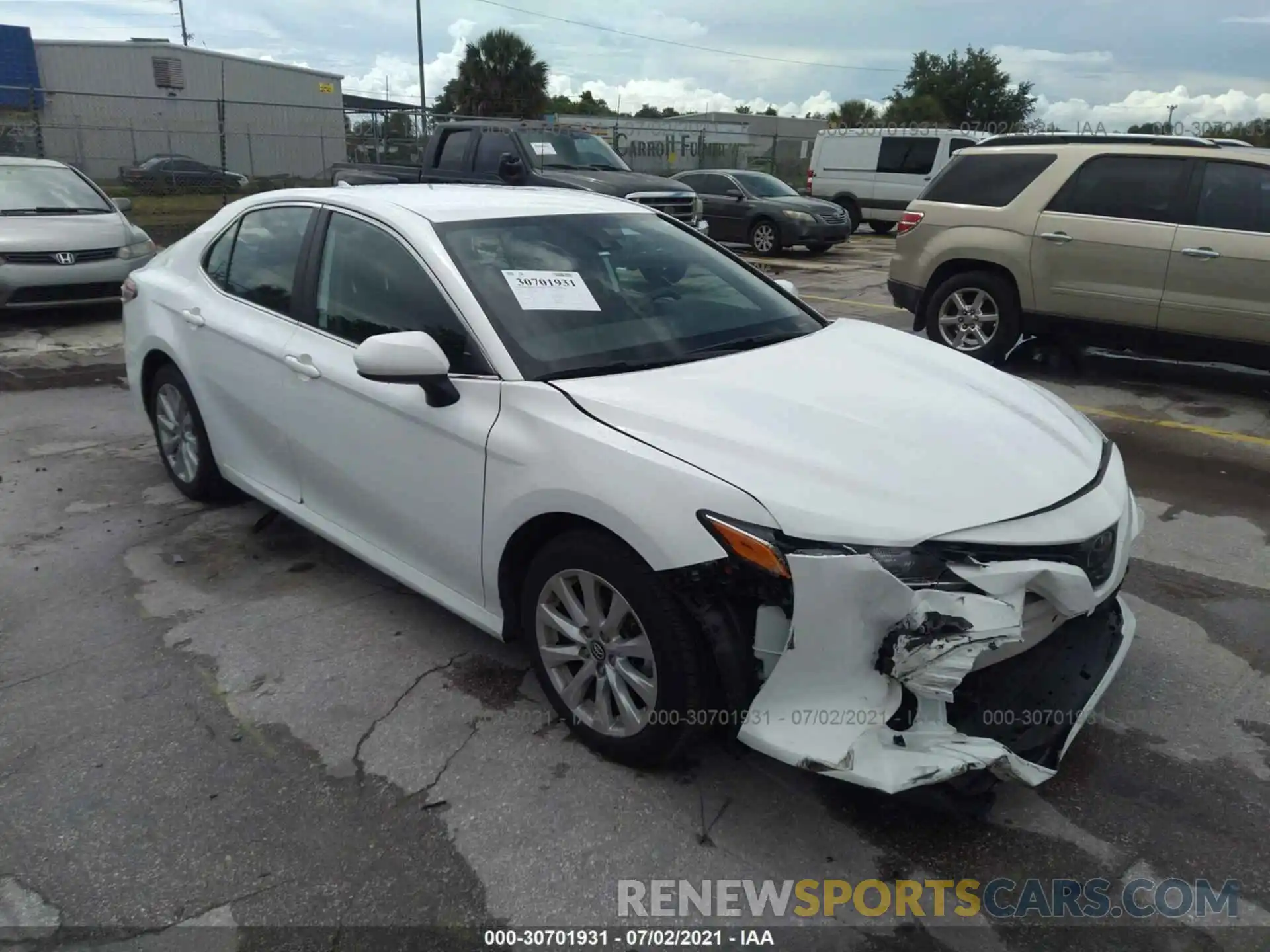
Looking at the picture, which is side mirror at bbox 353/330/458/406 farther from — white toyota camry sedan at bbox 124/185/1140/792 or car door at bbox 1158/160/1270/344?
car door at bbox 1158/160/1270/344

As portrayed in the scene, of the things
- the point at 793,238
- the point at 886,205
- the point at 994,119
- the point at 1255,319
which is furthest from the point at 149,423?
the point at 994,119

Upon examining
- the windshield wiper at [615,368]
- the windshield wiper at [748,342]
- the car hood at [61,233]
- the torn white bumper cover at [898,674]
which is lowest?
the torn white bumper cover at [898,674]

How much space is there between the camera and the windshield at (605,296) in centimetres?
315

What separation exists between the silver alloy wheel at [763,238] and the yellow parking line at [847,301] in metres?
5.04

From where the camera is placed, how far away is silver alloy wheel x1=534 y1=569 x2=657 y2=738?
270 centimetres

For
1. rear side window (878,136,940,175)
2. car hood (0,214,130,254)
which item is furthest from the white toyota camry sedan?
rear side window (878,136,940,175)

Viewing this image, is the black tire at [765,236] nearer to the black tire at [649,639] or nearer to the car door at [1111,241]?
the car door at [1111,241]

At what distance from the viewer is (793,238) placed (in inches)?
648

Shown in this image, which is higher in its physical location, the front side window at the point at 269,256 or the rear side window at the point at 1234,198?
the rear side window at the point at 1234,198

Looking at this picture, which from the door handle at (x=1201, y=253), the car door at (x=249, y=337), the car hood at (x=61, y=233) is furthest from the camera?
the car hood at (x=61, y=233)

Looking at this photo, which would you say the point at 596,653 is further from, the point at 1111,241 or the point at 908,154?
the point at 908,154

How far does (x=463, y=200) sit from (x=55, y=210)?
8.07 m

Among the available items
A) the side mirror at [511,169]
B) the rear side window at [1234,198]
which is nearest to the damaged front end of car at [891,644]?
the rear side window at [1234,198]

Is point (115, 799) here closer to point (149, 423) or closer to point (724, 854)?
point (724, 854)
